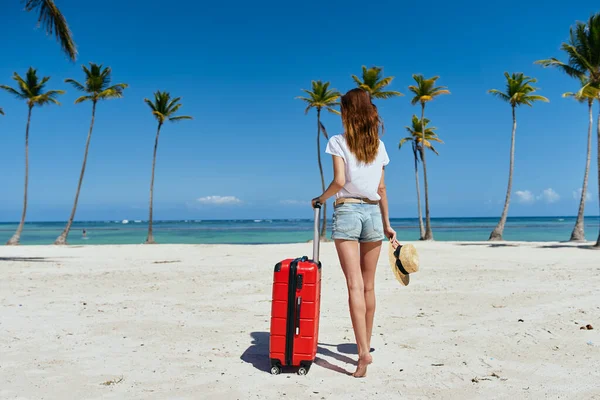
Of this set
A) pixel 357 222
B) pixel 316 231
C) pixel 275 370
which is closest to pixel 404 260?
pixel 357 222

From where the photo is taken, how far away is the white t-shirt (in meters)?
3.65

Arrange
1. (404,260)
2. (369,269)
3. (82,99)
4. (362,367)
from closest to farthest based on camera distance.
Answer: (362,367) → (369,269) → (404,260) → (82,99)

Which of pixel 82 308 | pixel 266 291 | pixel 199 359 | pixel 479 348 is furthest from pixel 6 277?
pixel 479 348

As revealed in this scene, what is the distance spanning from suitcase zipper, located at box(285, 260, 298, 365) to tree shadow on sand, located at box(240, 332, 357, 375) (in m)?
0.27

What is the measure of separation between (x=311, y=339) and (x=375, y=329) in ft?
5.92

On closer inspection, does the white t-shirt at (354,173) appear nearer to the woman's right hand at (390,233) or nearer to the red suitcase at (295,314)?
the woman's right hand at (390,233)

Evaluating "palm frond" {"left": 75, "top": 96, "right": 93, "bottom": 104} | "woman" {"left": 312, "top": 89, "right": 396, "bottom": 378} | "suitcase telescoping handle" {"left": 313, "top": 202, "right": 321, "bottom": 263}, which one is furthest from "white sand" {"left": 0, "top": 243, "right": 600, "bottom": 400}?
"palm frond" {"left": 75, "top": 96, "right": 93, "bottom": 104}

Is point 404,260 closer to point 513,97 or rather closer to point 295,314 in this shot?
point 295,314

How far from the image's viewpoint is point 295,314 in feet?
11.9

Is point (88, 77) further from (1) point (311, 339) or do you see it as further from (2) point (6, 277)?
(1) point (311, 339)

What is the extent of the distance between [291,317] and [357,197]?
1.06 meters

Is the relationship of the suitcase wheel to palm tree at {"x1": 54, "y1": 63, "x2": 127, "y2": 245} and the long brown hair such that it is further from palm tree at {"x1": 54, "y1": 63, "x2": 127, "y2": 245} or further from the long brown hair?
palm tree at {"x1": 54, "y1": 63, "x2": 127, "y2": 245}

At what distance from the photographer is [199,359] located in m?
4.03

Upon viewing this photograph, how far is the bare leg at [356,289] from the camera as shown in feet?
11.9
